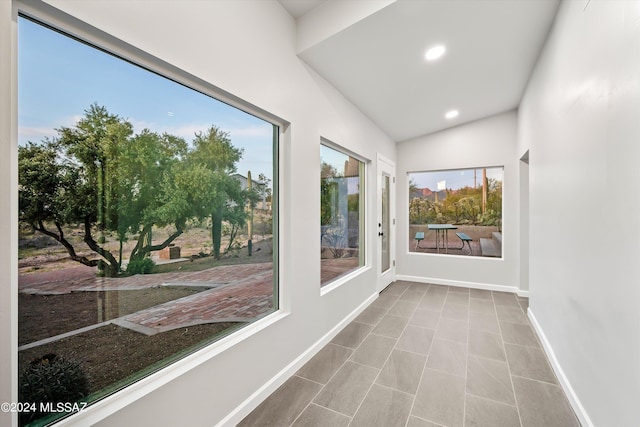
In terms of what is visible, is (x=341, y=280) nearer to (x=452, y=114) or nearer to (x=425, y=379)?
(x=425, y=379)

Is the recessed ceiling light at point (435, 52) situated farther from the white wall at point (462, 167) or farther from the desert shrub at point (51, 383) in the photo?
the desert shrub at point (51, 383)

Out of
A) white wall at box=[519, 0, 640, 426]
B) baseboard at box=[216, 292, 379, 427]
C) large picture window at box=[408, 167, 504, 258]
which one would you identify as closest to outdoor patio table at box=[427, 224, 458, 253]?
large picture window at box=[408, 167, 504, 258]

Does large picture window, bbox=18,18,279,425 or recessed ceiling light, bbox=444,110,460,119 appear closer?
large picture window, bbox=18,18,279,425

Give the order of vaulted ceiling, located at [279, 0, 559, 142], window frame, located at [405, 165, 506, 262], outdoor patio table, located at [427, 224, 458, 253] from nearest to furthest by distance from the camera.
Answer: vaulted ceiling, located at [279, 0, 559, 142] → window frame, located at [405, 165, 506, 262] → outdoor patio table, located at [427, 224, 458, 253]

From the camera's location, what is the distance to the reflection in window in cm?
294

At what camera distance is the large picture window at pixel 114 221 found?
1.05 meters

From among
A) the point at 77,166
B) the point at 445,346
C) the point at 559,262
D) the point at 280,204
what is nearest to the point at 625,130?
the point at 559,262

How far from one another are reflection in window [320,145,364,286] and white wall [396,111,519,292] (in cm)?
163

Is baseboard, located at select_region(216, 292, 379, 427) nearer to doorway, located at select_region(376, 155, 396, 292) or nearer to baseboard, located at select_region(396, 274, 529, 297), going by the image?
doorway, located at select_region(376, 155, 396, 292)

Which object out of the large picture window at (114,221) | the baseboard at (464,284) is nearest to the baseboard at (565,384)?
the baseboard at (464,284)

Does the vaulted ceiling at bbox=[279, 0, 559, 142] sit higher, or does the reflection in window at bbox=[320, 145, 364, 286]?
the vaulted ceiling at bbox=[279, 0, 559, 142]

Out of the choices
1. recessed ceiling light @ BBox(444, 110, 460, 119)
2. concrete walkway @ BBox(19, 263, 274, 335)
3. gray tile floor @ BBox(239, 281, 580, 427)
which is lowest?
gray tile floor @ BBox(239, 281, 580, 427)

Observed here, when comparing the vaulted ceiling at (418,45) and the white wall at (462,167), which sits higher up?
the vaulted ceiling at (418,45)

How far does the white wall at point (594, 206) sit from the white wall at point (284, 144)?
1.88m
